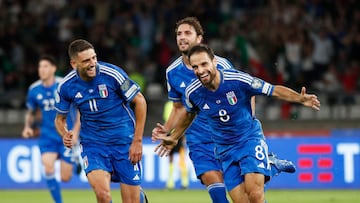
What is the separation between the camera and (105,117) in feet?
37.2

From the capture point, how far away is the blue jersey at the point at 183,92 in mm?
11633

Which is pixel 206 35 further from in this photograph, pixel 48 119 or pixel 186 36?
pixel 186 36

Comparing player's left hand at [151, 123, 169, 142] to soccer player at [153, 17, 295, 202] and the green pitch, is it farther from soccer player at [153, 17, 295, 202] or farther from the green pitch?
the green pitch

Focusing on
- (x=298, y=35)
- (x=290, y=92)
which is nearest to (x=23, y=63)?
(x=298, y=35)

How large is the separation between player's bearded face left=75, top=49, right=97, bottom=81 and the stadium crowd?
1138 cm

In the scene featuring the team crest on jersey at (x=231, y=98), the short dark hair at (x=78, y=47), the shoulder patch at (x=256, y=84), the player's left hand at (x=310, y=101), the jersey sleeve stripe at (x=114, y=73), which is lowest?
the player's left hand at (x=310, y=101)

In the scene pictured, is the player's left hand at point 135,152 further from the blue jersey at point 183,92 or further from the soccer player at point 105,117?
the blue jersey at point 183,92

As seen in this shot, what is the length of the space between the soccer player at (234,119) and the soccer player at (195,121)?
1.99 feet

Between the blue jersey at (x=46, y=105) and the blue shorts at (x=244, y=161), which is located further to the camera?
the blue jersey at (x=46, y=105)

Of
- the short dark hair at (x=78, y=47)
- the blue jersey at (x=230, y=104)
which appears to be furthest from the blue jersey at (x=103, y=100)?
the blue jersey at (x=230, y=104)

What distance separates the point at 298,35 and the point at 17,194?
7325mm

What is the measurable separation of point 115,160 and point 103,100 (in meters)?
0.69

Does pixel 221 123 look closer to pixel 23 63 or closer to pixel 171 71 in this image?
pixel 171 71

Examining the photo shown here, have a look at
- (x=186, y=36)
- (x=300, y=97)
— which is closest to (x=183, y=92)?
(x=186, y=36)
